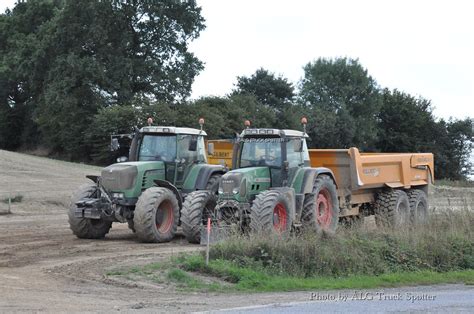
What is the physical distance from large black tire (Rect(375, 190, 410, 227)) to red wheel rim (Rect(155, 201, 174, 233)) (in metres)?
5.76

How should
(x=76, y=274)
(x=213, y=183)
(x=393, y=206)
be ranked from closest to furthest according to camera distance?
(x=76, y=274) < (x=213, y=183) < (x=393, y=206)

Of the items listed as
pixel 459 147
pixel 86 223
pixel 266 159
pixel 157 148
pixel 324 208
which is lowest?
pixel 86 223

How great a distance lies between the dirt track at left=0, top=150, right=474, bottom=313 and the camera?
10.2 metres

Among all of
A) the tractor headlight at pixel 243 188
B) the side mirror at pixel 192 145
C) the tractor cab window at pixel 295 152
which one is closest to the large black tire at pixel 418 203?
the tractor cab window at pixel 295 152

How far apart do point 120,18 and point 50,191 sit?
84.4 feet

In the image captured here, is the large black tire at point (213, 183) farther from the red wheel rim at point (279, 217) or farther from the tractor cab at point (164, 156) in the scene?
the red wheel rim at point (279, 217)

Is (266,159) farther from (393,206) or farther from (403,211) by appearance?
(403,211)

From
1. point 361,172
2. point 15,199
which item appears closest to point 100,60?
point 15,199

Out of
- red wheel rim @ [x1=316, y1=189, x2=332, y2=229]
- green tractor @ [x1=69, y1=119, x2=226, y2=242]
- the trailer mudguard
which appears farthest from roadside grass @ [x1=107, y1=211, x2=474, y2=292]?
green tractor @ [x1=69, y1=119, x2=226, y2=242]

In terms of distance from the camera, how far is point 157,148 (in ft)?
61.3

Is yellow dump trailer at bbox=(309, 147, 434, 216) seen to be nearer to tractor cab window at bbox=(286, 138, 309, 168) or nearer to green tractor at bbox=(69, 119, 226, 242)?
tractor cab window at bbox=(286, 138, 309, 168)

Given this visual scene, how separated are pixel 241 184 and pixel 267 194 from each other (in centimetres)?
74

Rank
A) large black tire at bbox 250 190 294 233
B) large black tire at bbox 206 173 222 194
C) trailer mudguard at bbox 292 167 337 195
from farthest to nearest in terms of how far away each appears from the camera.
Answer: large black tire at bbox 206 173 222 194 → trailer mudguard at bbox 292 167 337 195 → large black tire at bbox 250 190 294 233

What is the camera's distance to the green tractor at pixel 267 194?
15945 mm
